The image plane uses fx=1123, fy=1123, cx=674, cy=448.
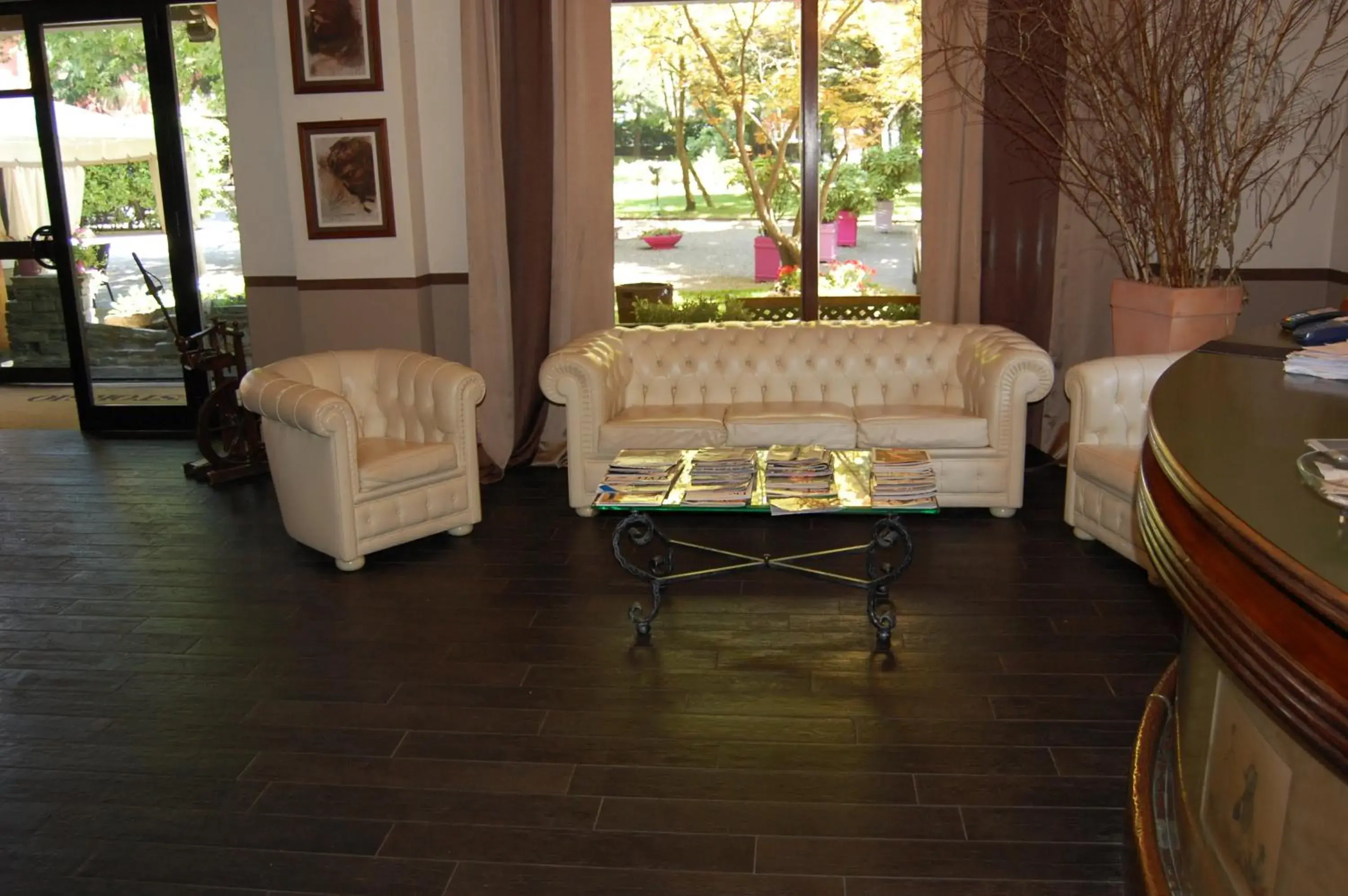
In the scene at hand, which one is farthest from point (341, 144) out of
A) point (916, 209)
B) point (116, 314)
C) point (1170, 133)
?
point (1170, 133)

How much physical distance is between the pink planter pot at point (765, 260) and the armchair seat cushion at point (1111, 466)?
2436 millimetres

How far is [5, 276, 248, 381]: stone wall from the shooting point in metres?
7.64

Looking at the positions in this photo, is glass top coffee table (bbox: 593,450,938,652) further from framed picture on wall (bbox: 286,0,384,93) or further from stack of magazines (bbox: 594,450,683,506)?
framed picture on wall (bbox: 286,0,384,93)

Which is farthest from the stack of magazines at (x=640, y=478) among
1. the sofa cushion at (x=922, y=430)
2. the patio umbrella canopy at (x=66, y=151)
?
the patio umbrella canopy at (x=66, y=151)

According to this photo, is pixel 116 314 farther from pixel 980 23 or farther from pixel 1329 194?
pixel 1329 194

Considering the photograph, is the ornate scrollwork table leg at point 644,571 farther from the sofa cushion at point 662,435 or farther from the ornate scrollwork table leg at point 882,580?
the sofa cushion at point 662,435

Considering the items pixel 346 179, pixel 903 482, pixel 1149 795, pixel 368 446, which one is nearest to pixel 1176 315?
pixel 903 482

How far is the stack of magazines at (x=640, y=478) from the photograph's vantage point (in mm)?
4090

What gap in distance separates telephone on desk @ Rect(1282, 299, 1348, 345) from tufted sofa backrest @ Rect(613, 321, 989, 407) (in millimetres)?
2653

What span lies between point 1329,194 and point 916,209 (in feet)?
6.96

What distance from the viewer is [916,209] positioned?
6.57 metres

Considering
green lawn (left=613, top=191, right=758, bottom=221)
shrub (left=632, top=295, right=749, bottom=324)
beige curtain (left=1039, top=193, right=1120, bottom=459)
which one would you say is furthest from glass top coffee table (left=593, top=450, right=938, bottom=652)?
green lawn (left=613, top=191, right=758, bottom=221)

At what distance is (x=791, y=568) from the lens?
174 inches

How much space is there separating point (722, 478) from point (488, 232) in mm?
2777
